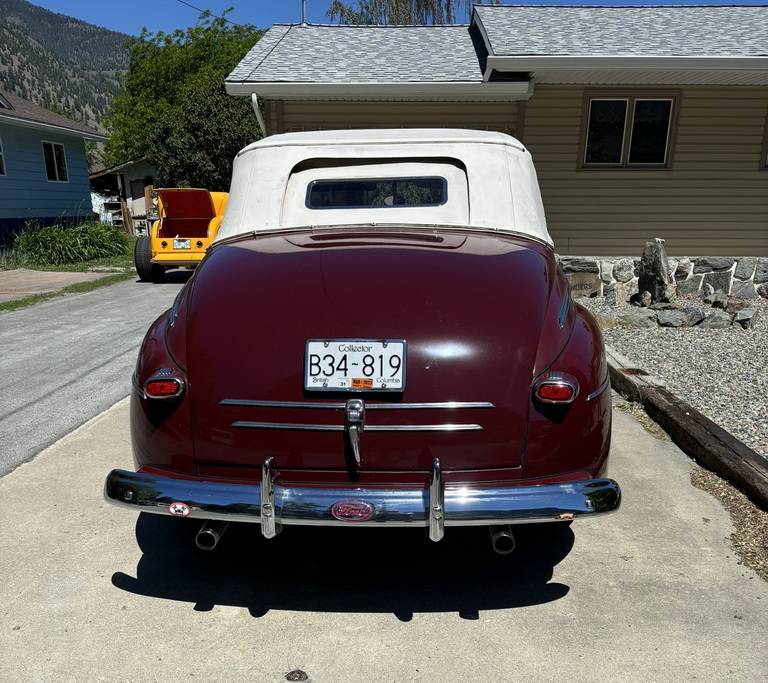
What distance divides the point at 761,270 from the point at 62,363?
10192mm

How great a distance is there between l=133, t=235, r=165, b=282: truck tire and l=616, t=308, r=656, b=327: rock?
8459 mm

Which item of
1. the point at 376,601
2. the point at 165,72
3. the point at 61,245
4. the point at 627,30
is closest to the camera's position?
the point at 376,601

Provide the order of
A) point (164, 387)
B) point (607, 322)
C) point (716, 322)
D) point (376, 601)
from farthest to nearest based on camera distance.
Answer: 1. point (607, 322)
2. point (716, 322)
3. point (376, 601)
4. point (164, 387)

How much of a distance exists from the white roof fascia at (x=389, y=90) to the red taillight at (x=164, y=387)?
8.31m

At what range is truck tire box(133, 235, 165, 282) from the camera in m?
11.7

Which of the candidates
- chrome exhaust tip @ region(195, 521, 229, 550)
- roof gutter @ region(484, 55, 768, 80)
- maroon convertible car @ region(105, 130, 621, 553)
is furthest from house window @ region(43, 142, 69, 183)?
chrome exhaust tip @ region(195, 521, 229, 550)

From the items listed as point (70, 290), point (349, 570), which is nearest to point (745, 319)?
point (349, 570)

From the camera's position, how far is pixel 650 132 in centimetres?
1014

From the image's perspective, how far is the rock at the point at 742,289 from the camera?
10.0 m

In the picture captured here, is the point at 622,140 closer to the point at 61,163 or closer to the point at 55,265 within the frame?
the point at 55,265

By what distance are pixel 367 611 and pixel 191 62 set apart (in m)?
42.7

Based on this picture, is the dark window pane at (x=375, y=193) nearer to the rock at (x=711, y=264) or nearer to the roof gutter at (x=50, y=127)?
the rock at (x=711, y=264)

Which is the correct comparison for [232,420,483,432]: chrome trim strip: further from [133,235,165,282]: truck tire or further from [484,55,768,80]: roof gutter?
[133,235,165,282]: truck tire

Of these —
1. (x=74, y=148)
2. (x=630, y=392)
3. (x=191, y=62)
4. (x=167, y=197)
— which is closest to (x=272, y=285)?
(x=630, y=392)
